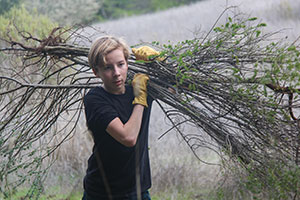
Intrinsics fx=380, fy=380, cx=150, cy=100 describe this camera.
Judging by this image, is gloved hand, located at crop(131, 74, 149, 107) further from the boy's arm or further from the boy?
the boy's arm

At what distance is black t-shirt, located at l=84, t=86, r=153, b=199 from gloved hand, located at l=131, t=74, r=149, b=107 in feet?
0.24

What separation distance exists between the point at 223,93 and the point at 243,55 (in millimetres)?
294

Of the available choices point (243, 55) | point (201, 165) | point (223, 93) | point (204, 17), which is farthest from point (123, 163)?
point (204, 17)

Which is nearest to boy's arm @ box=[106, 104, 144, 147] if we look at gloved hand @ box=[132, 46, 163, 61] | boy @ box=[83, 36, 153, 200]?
boy @ box=[83, 36, 153, 200]

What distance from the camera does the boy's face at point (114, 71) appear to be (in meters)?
2.34

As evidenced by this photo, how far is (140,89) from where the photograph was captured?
2.44m

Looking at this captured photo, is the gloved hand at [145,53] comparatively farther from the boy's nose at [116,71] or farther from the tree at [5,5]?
the tree at [5,5]

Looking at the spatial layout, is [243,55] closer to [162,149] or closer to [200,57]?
[200,57]

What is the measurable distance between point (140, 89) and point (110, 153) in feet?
1.47

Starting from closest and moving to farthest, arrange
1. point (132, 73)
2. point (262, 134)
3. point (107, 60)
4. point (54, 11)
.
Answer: point (107, 60)
point (262, 134)
point (132, 73)
point (54, 11)

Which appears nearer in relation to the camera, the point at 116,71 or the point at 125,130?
the point at 125,130

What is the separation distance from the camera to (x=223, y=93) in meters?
2.59

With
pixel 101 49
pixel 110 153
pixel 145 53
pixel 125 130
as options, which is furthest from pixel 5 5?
pixel 125 130

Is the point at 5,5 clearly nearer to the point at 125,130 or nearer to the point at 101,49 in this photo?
the point at 101,49
